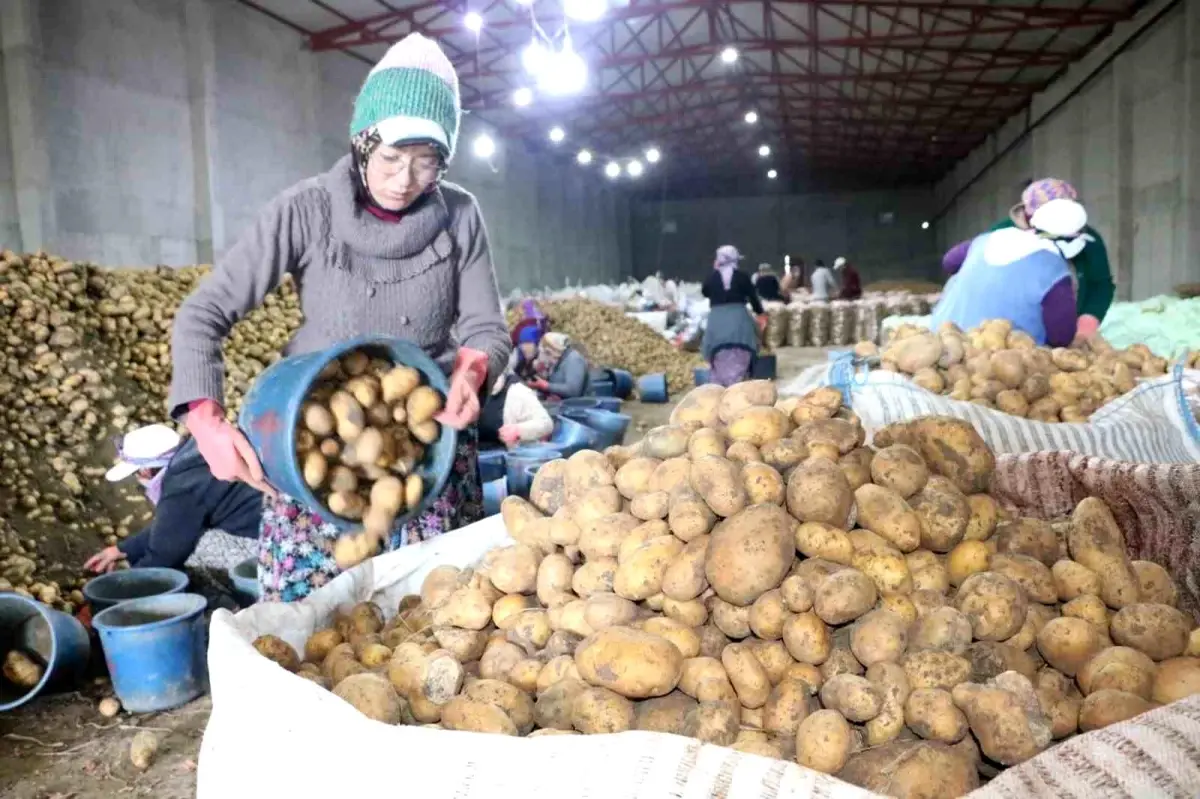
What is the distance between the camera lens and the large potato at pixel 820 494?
127 centimetres

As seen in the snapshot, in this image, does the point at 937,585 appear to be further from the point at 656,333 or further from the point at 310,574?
the point at 656,333

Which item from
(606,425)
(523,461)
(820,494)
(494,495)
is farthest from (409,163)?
(606,425)

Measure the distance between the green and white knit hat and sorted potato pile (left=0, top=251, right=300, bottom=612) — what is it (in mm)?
2519

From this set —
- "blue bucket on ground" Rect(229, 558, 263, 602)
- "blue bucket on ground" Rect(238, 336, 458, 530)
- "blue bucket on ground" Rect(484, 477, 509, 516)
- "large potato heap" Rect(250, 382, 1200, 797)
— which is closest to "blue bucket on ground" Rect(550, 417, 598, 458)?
"blue bucket on ground" Rect(484, 477, 509, 516)

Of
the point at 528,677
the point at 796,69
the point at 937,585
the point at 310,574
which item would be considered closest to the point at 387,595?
the point at 310,574

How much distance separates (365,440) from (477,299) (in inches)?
22.2

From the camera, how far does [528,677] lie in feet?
4.05

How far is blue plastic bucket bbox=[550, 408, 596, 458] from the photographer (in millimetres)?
4805

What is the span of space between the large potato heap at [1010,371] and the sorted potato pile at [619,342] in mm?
6266

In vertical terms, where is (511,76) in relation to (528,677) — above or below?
above

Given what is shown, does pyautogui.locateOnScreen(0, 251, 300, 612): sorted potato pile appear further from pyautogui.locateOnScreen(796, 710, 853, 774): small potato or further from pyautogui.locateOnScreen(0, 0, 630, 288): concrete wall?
pyautogui.locateOnScreen(796, 710, 853, 774): small potato

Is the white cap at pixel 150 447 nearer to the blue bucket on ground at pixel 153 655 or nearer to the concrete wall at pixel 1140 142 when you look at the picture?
the blue bucket on ground at pixel 153 655

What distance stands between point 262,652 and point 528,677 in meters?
0.43

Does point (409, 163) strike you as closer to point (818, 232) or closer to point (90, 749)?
point (90, 749)
